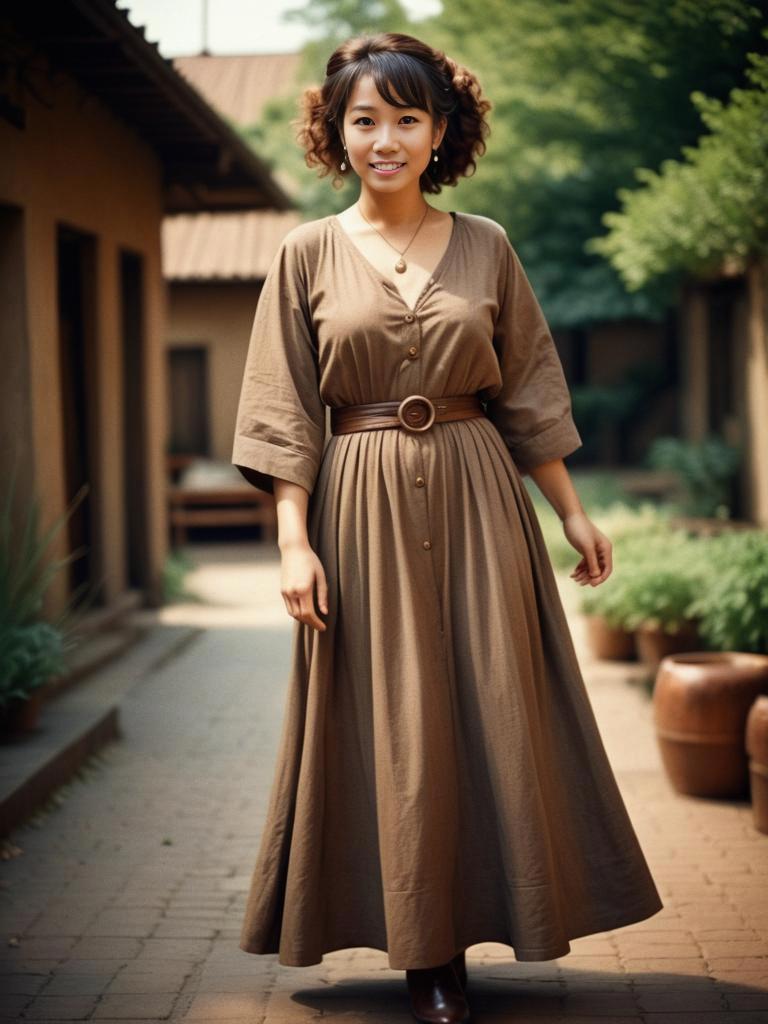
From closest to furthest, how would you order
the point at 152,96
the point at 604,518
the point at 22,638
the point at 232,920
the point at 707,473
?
the point at 232,920 < the point at 22,638 < the point at 152,96 < the point at 604,518 < the point at 707,473

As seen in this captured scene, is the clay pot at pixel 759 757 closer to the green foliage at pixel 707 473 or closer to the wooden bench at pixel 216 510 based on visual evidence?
the green foliage at pixel 707 473

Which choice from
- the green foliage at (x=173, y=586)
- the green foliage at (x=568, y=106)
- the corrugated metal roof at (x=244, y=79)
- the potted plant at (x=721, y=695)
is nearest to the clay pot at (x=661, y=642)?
the potted plant at (x=721, y=695)

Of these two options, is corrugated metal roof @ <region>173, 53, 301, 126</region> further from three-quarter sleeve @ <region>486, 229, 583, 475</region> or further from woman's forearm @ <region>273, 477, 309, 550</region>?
woman's forearm @ <region>273, 477, 309, 550</region>

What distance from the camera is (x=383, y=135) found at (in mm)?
2998

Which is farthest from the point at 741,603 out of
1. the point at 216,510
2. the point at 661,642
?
the point at 216,510

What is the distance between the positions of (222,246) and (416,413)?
48.6 ft

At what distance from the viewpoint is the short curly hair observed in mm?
2986

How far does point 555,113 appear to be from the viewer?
13766 mm

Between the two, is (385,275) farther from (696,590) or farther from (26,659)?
(696,590)

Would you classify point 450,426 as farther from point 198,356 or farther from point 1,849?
point 198,356

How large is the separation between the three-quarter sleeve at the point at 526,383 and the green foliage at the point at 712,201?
238 cm

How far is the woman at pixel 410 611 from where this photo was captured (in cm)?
293

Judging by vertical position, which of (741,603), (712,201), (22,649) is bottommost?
(22,649)

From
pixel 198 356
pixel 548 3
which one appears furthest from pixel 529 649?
pixel 198 356
